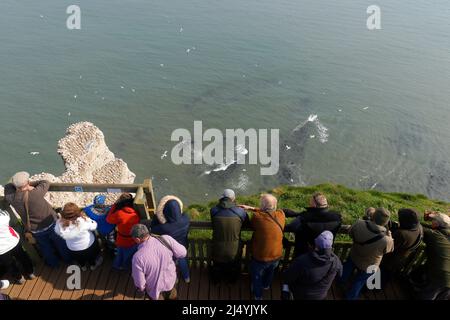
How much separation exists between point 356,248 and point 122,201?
4917 millimetres

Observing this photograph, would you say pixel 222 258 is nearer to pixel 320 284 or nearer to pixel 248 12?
pixel 320 284

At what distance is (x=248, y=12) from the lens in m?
58.4

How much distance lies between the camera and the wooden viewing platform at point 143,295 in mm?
7086

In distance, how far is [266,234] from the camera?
6.31m

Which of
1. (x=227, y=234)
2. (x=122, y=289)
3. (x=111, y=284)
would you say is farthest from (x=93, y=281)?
(x=227, y=234)

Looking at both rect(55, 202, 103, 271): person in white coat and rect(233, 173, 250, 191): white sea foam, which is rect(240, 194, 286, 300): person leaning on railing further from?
rect(233, 173, 250, 191): white sea foam

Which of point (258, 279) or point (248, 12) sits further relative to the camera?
point (248, 12)

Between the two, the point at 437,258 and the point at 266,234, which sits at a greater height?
the point at 266,234

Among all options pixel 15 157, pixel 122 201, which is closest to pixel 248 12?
pixel 15 157

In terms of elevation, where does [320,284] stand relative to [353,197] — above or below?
above

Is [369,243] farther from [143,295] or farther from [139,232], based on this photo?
[143,295]

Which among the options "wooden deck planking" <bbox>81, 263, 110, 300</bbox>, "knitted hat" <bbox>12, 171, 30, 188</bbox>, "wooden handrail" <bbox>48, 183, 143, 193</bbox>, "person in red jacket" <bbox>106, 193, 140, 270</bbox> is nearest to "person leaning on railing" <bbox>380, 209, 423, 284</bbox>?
"person in red jacket" <bbox>106, 193, 140, 270</bbox>

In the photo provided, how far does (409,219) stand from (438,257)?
953 millimetres

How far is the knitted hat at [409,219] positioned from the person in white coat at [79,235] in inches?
247
